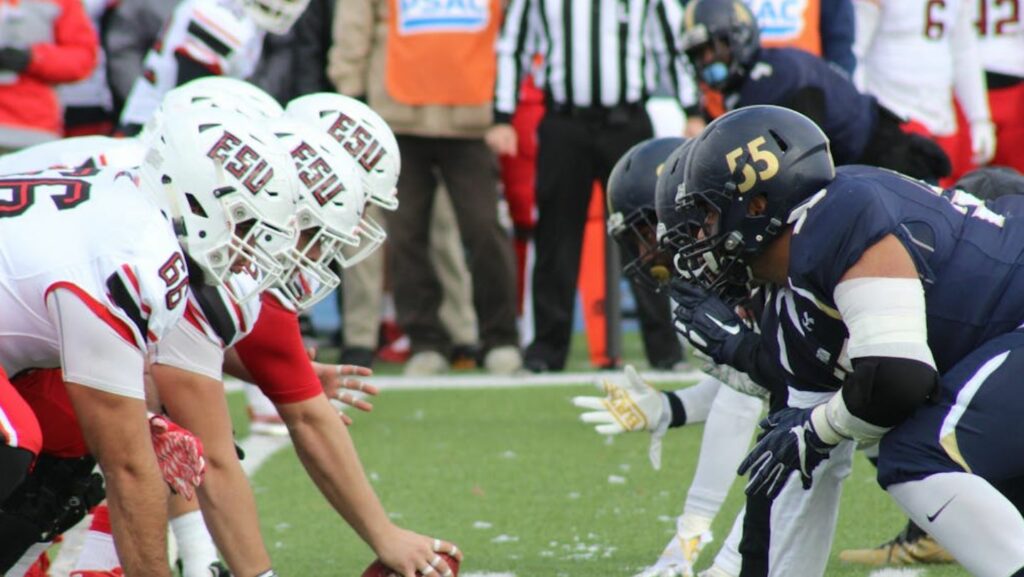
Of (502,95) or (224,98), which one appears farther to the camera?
(502,95)

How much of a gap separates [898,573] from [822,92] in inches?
77.6

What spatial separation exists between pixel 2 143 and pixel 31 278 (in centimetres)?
482

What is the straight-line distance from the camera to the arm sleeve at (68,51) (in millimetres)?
8117

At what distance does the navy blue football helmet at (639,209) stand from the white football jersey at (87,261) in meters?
1.48

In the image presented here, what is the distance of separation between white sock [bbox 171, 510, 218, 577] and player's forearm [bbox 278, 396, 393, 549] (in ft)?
1.04

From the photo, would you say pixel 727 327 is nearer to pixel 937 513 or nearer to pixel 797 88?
pixel 937 513

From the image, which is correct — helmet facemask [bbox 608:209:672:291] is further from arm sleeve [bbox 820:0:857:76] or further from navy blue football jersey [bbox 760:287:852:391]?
arm sleeve [bbox 820:0:857:76]

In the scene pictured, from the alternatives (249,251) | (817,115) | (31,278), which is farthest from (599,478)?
(31,278)

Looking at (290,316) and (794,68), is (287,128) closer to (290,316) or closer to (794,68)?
(290,316)

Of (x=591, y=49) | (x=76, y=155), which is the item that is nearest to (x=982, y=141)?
(x=591, y=49)

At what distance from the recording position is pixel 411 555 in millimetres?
4234

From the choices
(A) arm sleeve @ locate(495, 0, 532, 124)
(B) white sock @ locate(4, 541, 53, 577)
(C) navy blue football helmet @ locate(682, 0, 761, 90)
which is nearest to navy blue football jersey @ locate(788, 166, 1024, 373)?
(B) white sock @ locate(4, 541, 53, 577)

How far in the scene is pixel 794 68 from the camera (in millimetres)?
6074

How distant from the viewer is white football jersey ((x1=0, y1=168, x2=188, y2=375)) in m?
3.53
